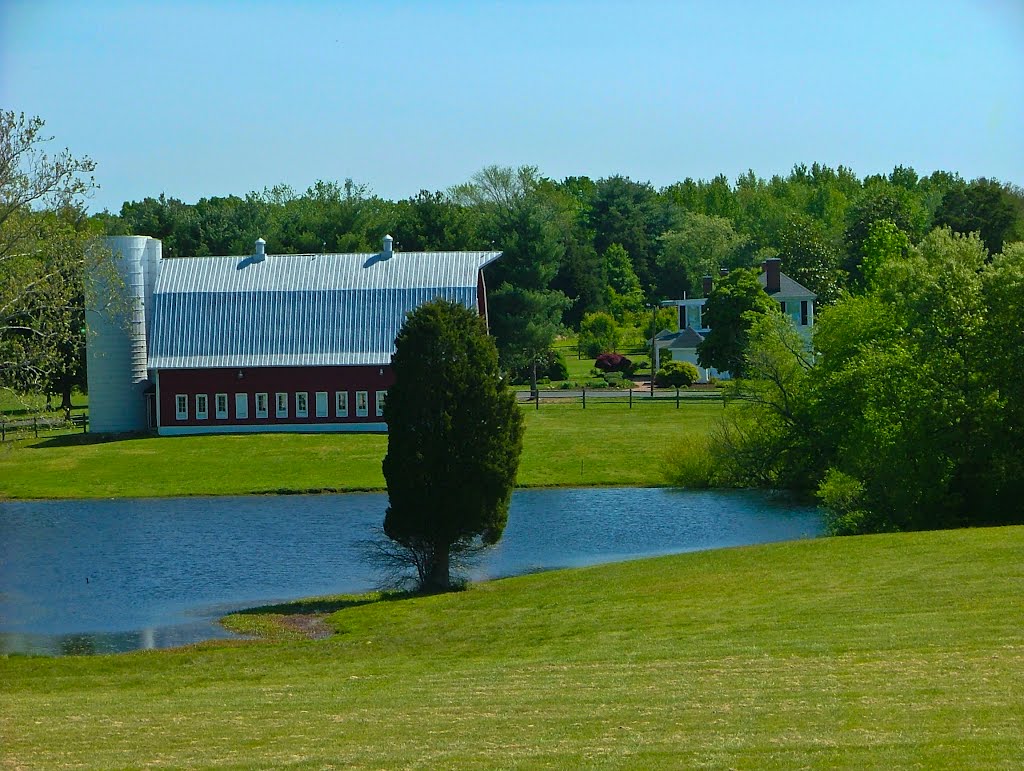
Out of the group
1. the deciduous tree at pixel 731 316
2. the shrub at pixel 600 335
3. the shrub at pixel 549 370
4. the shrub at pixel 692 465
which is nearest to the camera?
the shrub at pixel 692 465

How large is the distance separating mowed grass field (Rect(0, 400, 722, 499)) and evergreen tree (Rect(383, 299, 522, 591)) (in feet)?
68.3

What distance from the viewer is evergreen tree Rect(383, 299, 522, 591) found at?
1193 inches

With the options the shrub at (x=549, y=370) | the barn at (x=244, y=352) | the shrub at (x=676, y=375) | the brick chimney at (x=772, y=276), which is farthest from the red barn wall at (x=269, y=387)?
the brick chimney at (x=772, y=276)

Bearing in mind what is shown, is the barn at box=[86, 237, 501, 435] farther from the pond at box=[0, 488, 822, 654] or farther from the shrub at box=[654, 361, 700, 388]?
the shrub at box=[654, 361, 700, 388]

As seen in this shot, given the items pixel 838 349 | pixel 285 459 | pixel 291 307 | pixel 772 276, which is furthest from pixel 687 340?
pixel 838 349

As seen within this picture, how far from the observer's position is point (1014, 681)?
1595 centimetres

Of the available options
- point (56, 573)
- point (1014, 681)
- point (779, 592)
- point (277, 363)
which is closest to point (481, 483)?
point (779, 592)

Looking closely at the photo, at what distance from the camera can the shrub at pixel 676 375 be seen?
278 feet

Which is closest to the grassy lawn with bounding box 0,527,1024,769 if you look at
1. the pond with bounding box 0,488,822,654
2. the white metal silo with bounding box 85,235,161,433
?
the pond with bounding box 0,488,822,654

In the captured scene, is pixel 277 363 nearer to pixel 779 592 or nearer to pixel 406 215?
pixel 406 215

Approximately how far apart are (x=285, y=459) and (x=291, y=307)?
12.8 m

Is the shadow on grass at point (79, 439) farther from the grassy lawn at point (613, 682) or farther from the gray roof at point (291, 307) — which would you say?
the grassy lawn at point (613, 682)

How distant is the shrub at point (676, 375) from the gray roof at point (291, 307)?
19.6 m

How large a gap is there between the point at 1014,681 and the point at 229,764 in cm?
906
